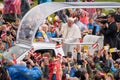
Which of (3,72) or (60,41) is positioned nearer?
(3,72)

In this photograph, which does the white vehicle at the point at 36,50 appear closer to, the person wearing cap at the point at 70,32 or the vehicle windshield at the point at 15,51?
the vehicle windshield at the point at 15,51

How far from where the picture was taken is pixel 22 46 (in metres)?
20.5

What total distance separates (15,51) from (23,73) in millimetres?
2388

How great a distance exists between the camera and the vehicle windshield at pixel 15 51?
19717 millimetres

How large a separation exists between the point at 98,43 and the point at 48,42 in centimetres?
163

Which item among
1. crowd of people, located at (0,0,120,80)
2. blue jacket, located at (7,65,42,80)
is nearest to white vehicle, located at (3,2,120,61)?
crowd of people, located at (0,0,120,80)

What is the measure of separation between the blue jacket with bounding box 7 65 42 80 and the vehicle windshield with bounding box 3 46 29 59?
1.56m

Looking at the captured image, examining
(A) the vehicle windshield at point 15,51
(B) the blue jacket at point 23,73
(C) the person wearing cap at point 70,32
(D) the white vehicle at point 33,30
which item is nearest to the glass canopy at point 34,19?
(D) the white vehicle at point 33,30

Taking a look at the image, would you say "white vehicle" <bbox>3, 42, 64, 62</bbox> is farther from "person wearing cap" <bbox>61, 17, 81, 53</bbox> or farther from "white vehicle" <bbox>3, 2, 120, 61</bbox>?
"person wearing cap" <bbox>61, 17, 81, 53</bbox>

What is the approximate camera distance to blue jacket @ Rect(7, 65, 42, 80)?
17.7 metres

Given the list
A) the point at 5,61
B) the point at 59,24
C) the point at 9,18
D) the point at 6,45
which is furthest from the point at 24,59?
the point at 9,18

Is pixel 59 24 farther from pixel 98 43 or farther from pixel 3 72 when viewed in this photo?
pixel 3 72

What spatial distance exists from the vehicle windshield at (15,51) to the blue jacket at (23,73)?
1562mm

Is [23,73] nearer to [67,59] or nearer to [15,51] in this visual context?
[67,59]
